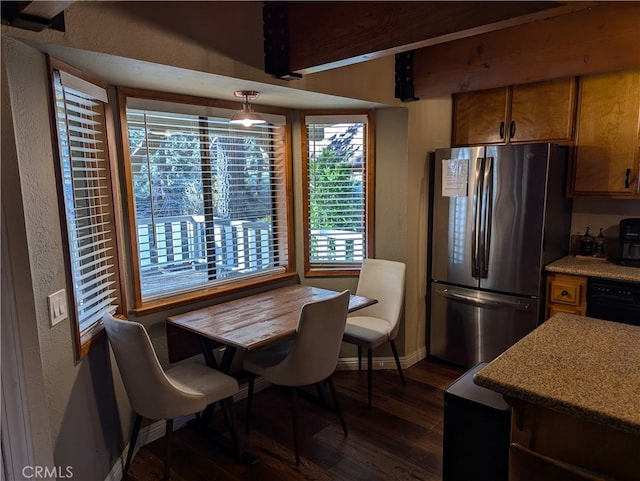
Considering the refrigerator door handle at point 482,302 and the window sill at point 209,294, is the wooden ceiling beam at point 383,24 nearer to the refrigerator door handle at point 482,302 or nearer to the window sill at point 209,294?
the window sill at point 209,294

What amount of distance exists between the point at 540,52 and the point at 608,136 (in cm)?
94

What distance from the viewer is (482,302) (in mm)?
3289

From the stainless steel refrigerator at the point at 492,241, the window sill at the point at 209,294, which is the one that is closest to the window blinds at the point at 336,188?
the window sill at the point at 209,294

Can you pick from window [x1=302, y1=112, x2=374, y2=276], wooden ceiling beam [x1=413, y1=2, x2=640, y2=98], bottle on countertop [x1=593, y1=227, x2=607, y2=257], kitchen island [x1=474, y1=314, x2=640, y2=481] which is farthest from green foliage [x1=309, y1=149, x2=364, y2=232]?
kitchen island [x1=474, y1=314, x2=640, y2=481]

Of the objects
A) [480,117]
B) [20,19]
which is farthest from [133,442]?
[480,117]

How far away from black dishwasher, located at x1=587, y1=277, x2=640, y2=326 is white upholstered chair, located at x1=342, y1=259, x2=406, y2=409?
4.09ft

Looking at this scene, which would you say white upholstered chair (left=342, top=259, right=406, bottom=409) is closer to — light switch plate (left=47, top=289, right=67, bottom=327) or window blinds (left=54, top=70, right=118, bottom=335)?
window blinds (left=54, top=70, right=118, bottom=335)

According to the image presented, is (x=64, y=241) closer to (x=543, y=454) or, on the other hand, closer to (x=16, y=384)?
(x=16, y=384)

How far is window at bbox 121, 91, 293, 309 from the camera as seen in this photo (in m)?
2.59

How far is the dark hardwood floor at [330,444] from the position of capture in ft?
7.67

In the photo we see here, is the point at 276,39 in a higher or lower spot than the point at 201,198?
higher

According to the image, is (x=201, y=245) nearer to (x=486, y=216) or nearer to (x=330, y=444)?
(x=330, y=444)

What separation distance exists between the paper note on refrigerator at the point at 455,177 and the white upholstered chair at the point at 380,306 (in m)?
0.69

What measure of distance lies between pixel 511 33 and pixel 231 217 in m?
2.11
